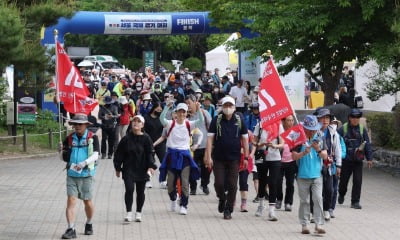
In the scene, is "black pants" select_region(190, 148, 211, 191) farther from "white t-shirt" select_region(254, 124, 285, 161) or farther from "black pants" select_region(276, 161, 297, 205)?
"white t-shirt" select_region(254, 124, 285, 161)

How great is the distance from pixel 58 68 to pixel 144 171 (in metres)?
2.06

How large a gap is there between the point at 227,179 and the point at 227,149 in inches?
18.2

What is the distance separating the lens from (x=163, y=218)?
13.4 metres

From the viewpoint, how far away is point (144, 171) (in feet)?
41.8

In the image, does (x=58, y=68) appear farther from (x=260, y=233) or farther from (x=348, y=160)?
(x=348, y=160)

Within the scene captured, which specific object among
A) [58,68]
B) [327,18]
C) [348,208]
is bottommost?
[348,208]

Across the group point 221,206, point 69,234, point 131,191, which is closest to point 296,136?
point 221,206

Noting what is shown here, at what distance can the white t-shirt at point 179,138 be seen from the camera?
1399cm

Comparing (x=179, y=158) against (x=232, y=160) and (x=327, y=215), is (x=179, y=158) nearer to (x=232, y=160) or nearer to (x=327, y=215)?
(x=232, y=160)

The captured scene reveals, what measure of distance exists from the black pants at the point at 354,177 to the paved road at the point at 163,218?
25 cm

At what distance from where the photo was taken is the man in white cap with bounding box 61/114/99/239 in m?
11.5

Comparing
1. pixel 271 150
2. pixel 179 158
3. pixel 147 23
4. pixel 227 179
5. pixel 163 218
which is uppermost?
pixel 147 23

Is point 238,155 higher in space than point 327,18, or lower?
lower

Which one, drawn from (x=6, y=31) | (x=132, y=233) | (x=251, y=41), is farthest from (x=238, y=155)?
(x=251, y=41)
